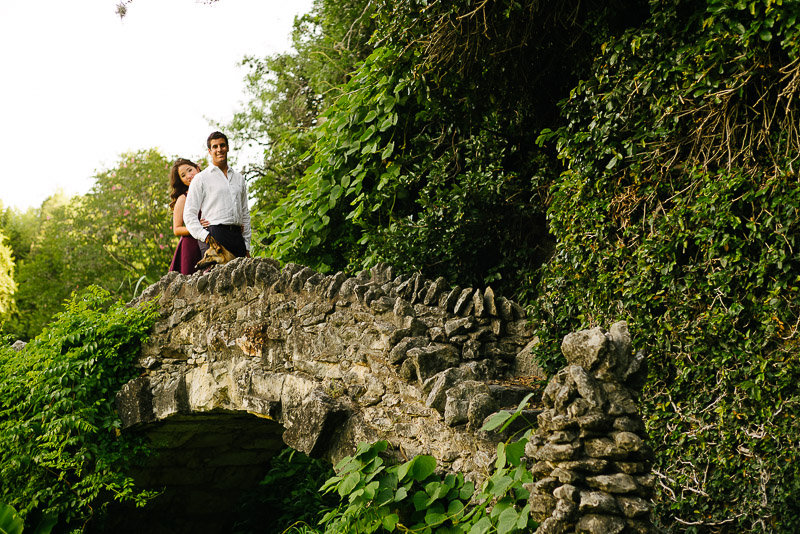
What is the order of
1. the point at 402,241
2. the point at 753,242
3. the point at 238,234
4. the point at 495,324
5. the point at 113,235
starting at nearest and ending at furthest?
the point at 753,242 → the point at 495,324 → the point at 402,241 → the point at 238,234 → the point at 113,235

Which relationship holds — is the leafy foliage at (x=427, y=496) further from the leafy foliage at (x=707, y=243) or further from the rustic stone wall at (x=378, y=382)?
the leafy foliage at (x=707, y=243)

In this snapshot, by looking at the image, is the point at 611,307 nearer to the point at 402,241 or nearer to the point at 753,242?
the point at 753,242

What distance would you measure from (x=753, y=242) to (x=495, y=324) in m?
1.65

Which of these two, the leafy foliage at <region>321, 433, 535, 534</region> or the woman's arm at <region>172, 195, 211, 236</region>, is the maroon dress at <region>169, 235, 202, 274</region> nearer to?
the woman's arm at <region>172, 195, 211, 236</region>

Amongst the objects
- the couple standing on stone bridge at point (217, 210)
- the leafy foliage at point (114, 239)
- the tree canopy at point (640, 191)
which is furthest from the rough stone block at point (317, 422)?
the leafy foliage at point (114, 239)

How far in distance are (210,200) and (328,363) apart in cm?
224

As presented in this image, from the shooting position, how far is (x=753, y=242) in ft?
10.8

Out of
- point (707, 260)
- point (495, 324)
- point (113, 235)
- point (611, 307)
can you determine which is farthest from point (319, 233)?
point (113, 235)

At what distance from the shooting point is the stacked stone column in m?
2.28

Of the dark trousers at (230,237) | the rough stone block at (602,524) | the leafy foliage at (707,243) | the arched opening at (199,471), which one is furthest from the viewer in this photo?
the arched opening at (199,471)

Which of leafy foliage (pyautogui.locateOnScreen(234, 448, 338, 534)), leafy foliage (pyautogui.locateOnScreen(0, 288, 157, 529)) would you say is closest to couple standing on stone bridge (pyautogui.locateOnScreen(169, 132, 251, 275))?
leafy foliage (pyautogui.locateOnScreen(0, 288, 157, 529))

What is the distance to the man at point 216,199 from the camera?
5.76m

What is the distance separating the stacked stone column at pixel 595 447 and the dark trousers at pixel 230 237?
13.2 feet

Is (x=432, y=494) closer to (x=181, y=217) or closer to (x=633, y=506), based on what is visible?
(x=633, y=506)
